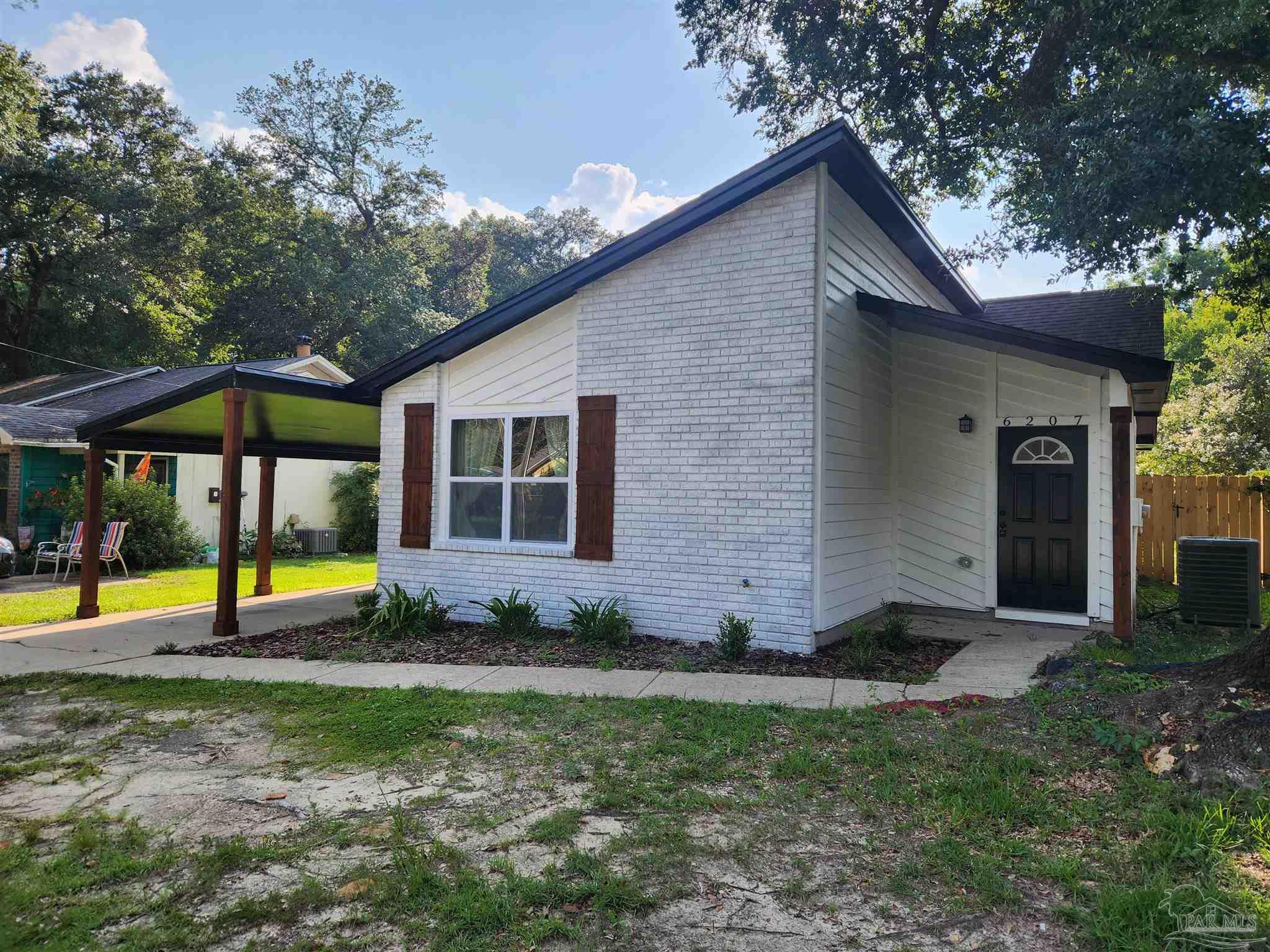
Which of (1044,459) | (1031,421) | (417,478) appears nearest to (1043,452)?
(1044,459)

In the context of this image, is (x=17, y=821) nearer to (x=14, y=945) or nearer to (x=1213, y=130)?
(x=14, y=945)

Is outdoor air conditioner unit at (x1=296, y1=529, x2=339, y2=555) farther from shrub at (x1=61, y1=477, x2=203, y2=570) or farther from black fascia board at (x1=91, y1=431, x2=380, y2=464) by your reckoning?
black fascia board at (x1=91, y1=431, x2=380, y2=464)

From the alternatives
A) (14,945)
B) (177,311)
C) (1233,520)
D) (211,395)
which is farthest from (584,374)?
(177,311)

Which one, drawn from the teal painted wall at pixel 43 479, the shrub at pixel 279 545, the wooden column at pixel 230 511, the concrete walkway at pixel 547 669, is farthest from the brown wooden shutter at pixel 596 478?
the teal painted wall at pixel 43 479

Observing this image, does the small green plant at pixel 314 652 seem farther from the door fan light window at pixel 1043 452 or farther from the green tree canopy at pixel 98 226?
the green tree canopy at pixel 98 226

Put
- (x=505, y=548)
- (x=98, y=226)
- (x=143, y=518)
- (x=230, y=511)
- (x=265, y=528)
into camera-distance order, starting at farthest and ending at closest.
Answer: (x=98, y=226), (x=143, y=518), (x=265, y=528), (x=505, y=548), (x=230, y=511)

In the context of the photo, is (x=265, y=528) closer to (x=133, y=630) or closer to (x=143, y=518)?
(x=133, y=630)

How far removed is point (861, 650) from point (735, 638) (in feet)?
3.53

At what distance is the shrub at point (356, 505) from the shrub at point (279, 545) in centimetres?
167

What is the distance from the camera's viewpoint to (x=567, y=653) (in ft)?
22.8

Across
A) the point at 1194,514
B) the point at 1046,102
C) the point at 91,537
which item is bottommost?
the point at 91,537

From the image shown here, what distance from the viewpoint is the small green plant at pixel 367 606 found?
8.38 metres

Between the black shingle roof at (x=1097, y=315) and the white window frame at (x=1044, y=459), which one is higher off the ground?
the black shingle roof at (x=1097, y=315)

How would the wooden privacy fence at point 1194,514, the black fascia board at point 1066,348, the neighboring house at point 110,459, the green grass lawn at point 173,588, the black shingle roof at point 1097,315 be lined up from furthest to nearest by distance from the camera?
1. the neighboring house at point 110,459
2. the wooden privacy fence at point 1194,514
3. the green grass lawn at point 173,588
4. the black shingle roof at point 1097,315
5. the black fascia board at point 1066,348
